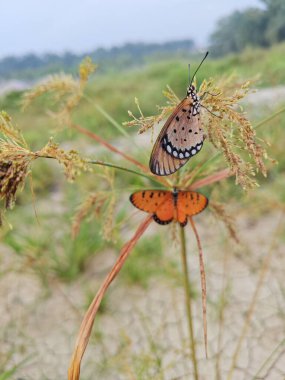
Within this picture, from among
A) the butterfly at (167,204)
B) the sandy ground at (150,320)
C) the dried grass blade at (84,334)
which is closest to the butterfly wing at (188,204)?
the butterfly at (167,204)

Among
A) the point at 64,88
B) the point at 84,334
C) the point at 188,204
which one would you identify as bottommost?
the point at 84,334

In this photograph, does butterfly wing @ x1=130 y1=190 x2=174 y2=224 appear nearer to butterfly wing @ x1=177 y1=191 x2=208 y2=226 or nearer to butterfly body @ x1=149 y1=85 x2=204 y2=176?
butterfly wing @ x1=177 y1=191 x2=208 y2=226

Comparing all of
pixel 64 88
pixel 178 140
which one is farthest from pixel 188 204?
pixel 64 88

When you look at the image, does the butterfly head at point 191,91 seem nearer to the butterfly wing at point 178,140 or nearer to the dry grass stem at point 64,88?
the butterfly wing at point 178,140

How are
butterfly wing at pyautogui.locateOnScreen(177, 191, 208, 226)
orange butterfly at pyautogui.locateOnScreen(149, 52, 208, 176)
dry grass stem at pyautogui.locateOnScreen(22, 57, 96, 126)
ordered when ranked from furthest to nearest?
dry grass stem at pyautogui.locateOnScreen(22, 57, 96, 126) → butterfly wing at pyautogui.locateOnScreen(177, 191, 208, 226) → orange butterfly at pyautogui.locateOnScreen(149, 52, 208, 176)

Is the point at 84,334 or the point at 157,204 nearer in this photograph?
the point at 84,334

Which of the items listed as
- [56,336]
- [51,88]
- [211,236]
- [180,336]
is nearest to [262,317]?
[180,336]

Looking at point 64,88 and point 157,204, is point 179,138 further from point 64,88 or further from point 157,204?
point 64,88

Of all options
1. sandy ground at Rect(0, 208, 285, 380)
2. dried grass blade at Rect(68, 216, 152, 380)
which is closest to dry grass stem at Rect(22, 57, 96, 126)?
dried grass blade at Rect(68, 216, 152, 380)
